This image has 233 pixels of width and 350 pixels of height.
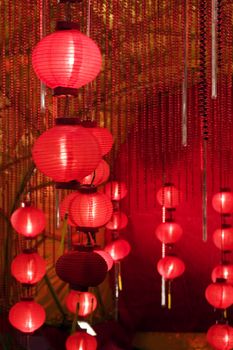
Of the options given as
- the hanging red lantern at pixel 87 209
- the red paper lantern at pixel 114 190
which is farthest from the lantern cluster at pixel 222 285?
the hanging red lantern at pixel 87 209

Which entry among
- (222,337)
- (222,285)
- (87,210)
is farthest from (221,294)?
(87,210)

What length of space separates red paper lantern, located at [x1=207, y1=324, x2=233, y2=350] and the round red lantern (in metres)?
1.06

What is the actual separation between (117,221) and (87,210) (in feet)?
6.99

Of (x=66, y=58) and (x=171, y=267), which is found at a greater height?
(x=66, y=58)

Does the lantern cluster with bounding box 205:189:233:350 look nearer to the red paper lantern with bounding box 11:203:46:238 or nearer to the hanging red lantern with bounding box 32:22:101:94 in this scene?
the red paper lantern with bounding box 11:203:46:238

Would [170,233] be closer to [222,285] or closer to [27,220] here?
[222,285]

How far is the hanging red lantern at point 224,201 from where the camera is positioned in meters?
5.83

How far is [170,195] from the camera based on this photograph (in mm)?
5945

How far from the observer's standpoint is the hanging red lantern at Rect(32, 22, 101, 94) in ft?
10.7

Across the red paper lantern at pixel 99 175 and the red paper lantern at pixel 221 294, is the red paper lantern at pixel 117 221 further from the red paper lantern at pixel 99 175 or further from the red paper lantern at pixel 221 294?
the red paper lantern at pixel 99 175

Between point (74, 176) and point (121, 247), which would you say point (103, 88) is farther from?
point (74, 176)

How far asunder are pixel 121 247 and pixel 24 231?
121 centimetres

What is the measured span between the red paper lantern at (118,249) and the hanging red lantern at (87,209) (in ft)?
6.55

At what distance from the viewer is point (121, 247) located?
609 cm
